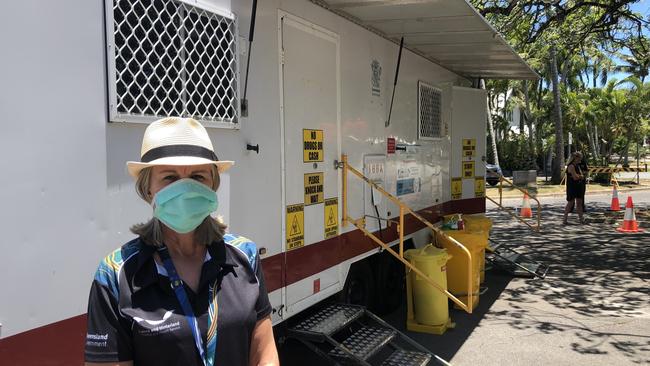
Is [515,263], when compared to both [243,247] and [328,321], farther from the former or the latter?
[243,247]

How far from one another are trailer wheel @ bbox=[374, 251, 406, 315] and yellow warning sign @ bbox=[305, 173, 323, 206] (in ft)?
5.64

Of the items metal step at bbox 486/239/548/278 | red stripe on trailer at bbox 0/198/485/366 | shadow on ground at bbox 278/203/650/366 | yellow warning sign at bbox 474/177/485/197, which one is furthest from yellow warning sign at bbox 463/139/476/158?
shadow on ground at bbox 278/203/650/366

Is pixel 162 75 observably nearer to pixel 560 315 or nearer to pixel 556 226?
pixel 560 315

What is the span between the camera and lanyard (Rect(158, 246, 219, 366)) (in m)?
1.57

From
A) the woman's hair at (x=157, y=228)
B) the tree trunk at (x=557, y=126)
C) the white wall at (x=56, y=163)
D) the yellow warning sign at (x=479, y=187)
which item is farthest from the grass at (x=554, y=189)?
the woman's hair at (x=157, y=228)

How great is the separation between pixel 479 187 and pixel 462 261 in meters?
2.37

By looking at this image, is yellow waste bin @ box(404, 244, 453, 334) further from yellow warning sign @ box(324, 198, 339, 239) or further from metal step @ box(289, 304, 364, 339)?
yellow warning sign @ box(324, 198, 339, 239)

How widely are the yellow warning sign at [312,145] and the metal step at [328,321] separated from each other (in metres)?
1.21

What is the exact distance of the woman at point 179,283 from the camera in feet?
5.02

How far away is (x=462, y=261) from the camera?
244 inches

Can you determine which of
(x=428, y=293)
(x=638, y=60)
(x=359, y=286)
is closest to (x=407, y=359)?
(x=359, y=286)

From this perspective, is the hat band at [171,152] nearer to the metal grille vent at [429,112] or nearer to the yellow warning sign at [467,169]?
the metal grille vent at [429,112]

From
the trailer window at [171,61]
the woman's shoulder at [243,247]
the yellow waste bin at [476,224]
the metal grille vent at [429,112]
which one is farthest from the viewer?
the yellow waste bin at [476,224]

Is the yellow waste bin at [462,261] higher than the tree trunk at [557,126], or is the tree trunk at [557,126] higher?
the tree trunk at [557,126]
